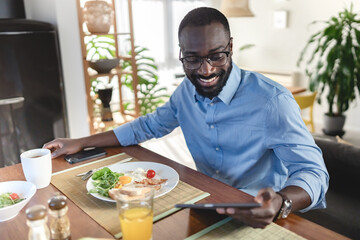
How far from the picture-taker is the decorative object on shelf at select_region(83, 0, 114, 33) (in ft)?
7.87

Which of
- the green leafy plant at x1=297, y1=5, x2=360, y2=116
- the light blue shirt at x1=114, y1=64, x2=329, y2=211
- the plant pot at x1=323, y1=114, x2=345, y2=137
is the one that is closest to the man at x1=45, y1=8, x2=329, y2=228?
the light blue shirt at x1=114, y1=64, x2=329, y2=211

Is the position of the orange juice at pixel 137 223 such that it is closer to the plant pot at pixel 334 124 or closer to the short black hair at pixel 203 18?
the short black hair at pixel 203 18

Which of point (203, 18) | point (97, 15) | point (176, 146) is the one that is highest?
point (97, 15)

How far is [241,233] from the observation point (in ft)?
2.58

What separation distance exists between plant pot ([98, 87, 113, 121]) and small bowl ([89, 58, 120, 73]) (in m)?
0.17

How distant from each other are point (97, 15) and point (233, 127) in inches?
64.4

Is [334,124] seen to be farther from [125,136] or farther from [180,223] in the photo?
[180,223]

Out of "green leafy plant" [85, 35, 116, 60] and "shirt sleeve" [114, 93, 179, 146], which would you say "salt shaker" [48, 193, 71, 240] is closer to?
"shirt sleeve" [114, 93, 179, 146]

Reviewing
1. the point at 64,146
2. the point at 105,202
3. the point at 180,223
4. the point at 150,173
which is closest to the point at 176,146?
the point at 64,146

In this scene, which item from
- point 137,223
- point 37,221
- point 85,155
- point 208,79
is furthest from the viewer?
point 85,155

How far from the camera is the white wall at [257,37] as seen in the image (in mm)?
2367

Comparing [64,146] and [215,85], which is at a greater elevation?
[215,85]

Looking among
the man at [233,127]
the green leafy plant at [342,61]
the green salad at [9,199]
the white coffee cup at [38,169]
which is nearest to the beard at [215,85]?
the man at [233,127]

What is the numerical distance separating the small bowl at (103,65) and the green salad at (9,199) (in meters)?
1.67
